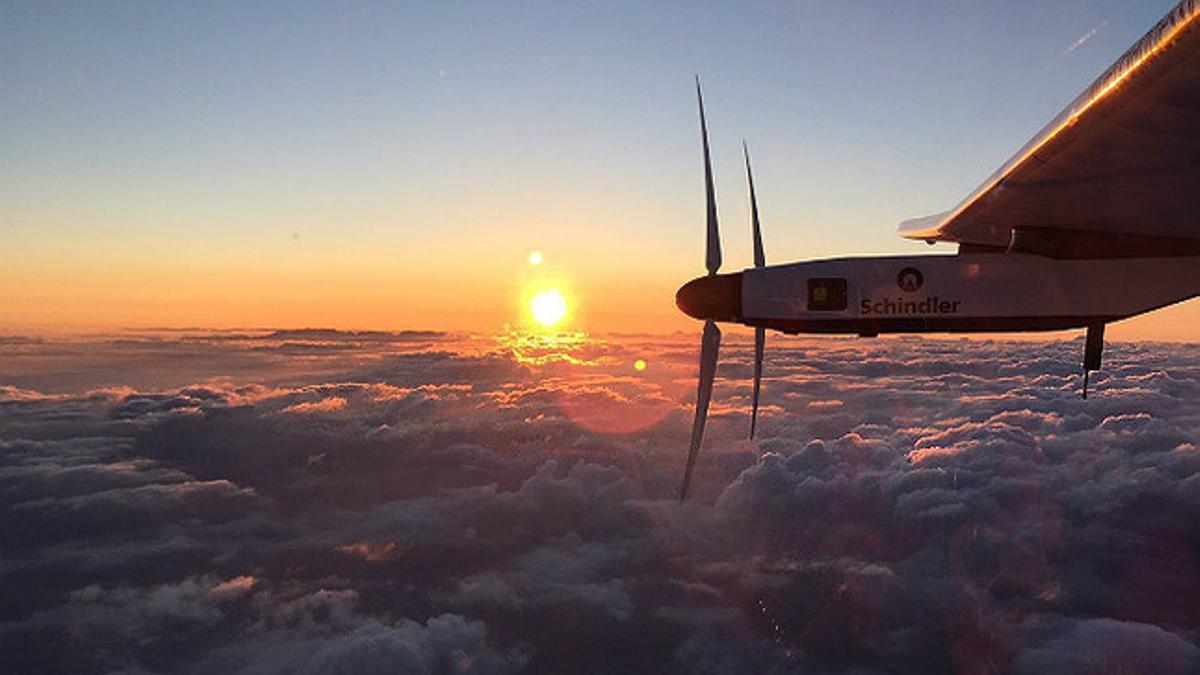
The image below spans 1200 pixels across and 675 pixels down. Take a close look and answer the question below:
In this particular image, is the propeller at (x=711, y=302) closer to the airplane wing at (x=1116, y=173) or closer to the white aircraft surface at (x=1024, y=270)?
the white aircraft surface at (x=1024, y=270)

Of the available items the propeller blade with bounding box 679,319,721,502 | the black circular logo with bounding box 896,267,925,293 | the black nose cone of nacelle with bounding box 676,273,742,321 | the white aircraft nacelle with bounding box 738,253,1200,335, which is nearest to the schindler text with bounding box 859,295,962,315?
the white aircraft nacelle with bounding box 738,253,1200,335

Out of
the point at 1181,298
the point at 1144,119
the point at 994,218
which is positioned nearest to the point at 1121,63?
the point at 1144,119

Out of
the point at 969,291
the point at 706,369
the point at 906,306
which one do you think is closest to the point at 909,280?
the point at 906,306

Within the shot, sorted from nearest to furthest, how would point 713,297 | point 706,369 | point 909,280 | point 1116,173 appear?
point 1116,173 → point 909,280 → point 713,297 → point 706,369

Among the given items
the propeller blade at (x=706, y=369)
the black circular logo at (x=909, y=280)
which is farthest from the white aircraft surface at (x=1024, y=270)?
the propeller blade at (x=706, y=369)

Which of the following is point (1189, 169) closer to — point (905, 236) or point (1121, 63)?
point (1121, 63)

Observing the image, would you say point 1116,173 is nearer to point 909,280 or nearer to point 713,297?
point 909,280
